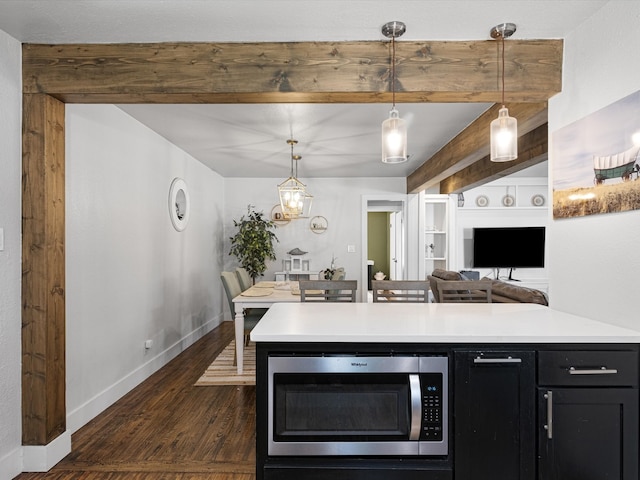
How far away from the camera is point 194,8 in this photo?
1.82 meters

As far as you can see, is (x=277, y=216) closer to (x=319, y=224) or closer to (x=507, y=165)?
(x=319, y=224)

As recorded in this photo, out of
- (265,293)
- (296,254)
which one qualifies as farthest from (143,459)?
(296,254)

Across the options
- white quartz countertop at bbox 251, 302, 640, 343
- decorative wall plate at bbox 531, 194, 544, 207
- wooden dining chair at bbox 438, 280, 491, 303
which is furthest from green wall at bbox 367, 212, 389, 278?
white quartz countertop at bbox 251, 302, 640, 343

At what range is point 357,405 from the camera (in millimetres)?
1694

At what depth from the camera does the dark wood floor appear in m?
2.12

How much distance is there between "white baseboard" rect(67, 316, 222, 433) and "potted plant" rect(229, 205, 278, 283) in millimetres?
1397

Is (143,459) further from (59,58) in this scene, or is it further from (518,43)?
(518,43)

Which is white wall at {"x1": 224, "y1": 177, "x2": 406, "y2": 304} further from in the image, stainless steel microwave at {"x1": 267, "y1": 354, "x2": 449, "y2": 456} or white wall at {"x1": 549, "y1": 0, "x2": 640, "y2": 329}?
stainless steel microwave at {"x1": 267, "y1": 354, "x2": 449, "y2": 456}

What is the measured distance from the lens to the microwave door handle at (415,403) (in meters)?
1.65

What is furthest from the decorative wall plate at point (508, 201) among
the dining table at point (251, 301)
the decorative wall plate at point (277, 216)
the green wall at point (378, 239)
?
the dining table at point (251, 301)

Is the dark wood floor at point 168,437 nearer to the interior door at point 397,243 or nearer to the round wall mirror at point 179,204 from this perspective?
the round wall mirror at point 179,204

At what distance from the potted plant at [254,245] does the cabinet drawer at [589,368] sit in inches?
175

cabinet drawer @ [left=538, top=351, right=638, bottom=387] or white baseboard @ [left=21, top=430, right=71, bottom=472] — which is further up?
cabinet drawer @ [left=538, top=351, right=638, bottom=387]

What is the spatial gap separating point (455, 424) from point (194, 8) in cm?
225
